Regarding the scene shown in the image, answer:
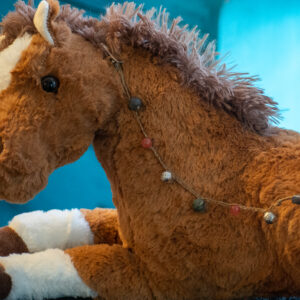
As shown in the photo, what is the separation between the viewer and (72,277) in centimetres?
52

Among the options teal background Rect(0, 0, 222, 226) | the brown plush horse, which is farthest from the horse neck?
teal background Rect(0, 0, 222, 226)

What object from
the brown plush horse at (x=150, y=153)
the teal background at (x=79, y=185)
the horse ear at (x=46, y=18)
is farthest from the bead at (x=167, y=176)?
the teal background at (x=79, y=185)

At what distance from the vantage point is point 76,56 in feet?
1.69

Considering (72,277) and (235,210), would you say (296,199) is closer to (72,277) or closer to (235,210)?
(235,210)

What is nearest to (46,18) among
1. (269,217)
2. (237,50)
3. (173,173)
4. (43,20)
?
(43,20)

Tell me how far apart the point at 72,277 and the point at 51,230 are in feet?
0.52

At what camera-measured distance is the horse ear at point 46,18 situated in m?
0.49

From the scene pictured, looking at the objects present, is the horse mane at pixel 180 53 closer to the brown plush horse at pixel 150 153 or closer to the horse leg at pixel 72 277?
the brown plush horse at pixel 150 153

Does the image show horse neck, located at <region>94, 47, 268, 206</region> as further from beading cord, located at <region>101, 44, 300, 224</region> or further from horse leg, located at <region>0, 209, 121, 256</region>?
horse leg, located at <region>0, 209, 121, 256</region>

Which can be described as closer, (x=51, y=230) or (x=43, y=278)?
(x=43, y=278)

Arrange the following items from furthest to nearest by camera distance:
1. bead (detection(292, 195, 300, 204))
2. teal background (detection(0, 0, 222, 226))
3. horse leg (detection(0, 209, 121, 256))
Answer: teal background (detection(0, 0, 222, 226)), horse leg (detection(0, 209, 121, 256)), bead (detection(292, 195, 300, 204))

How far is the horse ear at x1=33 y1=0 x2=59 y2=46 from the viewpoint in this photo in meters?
0.49

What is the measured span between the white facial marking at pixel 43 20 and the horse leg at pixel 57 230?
32 cm

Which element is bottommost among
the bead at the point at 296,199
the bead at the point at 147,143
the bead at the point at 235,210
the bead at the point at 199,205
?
the bead at the point at 199,205
